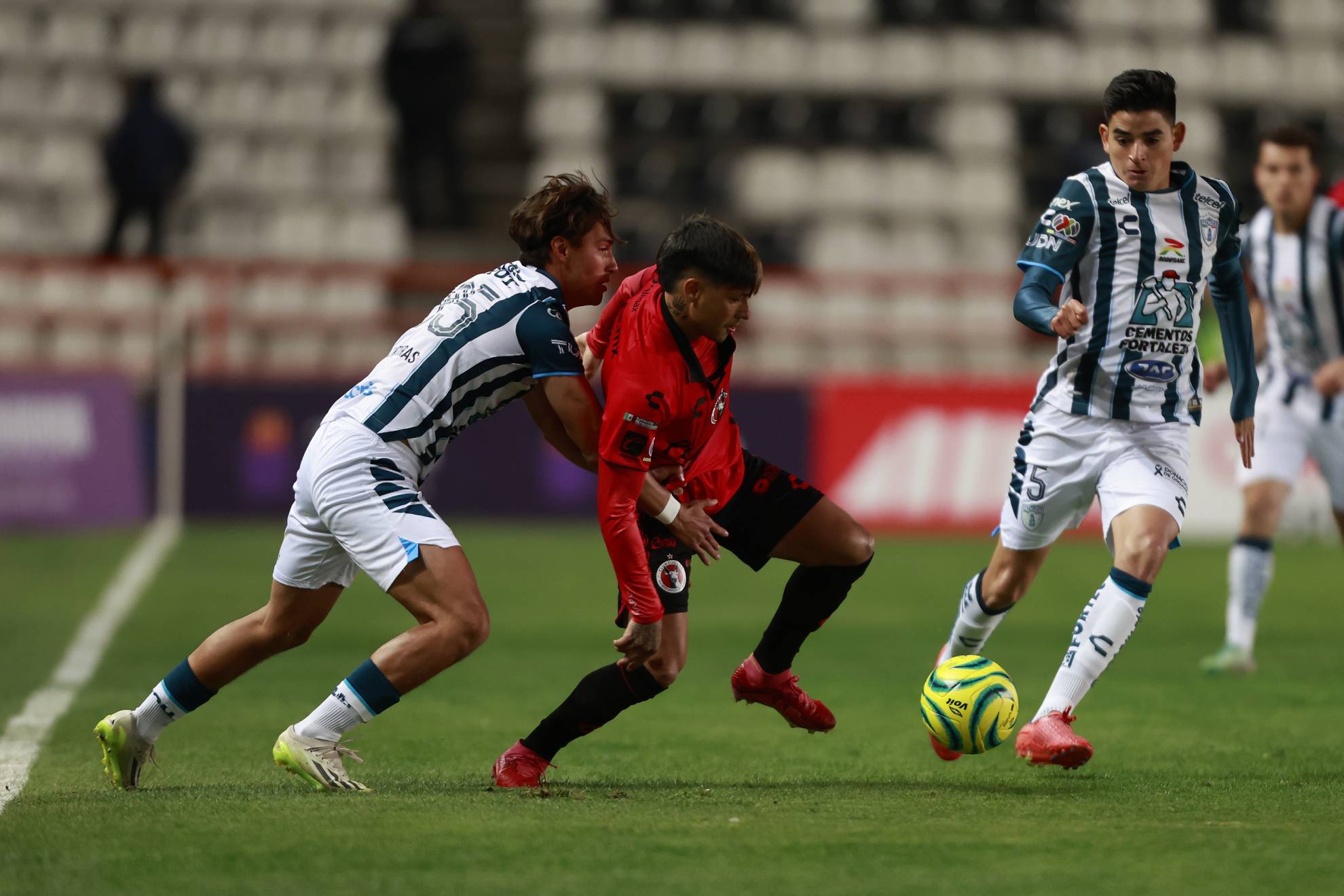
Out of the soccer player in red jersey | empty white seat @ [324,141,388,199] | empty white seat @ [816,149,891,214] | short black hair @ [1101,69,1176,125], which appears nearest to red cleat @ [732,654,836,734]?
the soccer player in red jersey

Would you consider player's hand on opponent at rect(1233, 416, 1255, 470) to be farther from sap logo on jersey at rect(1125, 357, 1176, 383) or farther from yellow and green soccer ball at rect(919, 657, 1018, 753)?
yellow and green soccer ball at rect(919, 657, 1018, 753)

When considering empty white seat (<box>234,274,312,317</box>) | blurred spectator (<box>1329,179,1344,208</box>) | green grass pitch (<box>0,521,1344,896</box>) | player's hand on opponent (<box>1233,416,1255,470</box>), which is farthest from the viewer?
empty white seat (<box>234,274,312,317</box>)

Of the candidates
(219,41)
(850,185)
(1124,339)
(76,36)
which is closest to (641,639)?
(1124,339)

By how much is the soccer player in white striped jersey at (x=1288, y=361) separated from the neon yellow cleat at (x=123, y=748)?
5.20 m

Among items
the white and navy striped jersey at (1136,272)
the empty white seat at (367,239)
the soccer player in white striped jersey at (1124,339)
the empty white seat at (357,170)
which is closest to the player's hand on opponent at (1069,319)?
the soccer player in white striped jersey at (1124,339)

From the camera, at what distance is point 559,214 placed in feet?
18.2

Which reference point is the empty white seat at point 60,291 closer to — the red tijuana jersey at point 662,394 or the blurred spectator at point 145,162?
the blurred spectator at point 145,162

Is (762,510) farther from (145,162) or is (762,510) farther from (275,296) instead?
(145,162)

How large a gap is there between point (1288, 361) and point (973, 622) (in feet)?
9.84

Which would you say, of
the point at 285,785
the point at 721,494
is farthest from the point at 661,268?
the point at 285,785

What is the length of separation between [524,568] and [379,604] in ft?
6.10

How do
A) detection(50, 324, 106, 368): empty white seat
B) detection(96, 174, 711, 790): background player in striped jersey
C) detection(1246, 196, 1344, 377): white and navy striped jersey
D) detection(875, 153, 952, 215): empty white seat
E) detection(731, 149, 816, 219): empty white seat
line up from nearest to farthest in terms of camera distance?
1. detection(96, 174, 711, 790): background player in striped jersey
2. detection(1246, 196, 1344, 377): white and navy striped jersey
3. detection(50, 324, 106, 368): empty white seat
4. detection(731, 149, 816, 219): empty white seat
5. detection(875, 153, 952, 215): empty white seat

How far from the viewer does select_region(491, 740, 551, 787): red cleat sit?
560 centimetres

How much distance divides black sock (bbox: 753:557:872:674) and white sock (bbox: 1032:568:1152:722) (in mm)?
802
